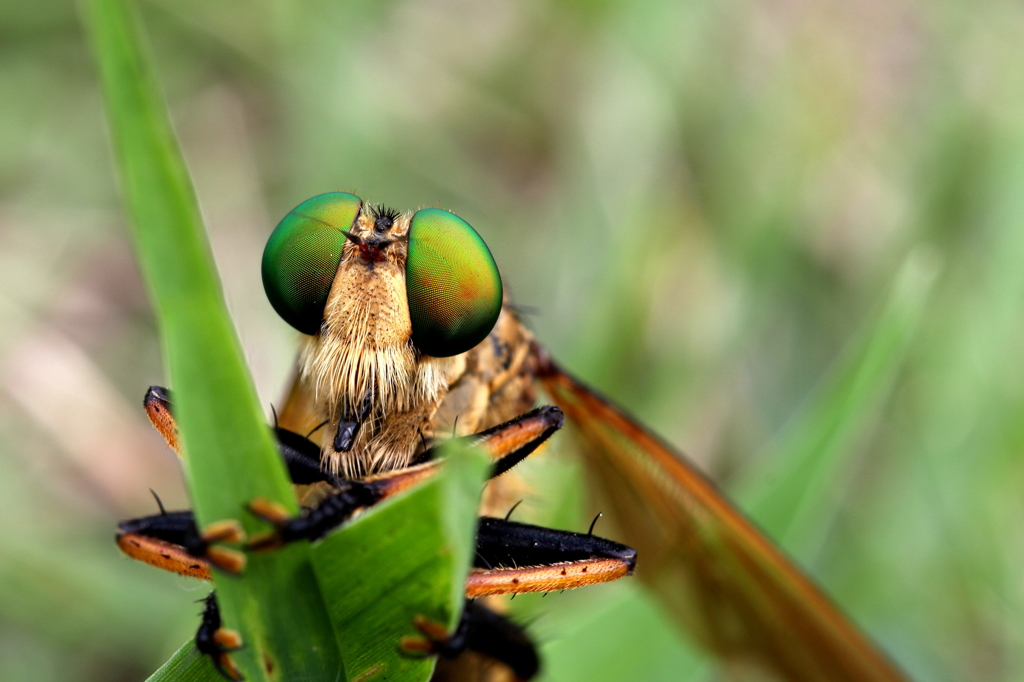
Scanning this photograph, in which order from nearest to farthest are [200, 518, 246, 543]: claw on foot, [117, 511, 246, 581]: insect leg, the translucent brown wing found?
[200, 518, 246, 543]: claw on foot
[117, 511, 246, 581]: insect leg
the translucent brown wing

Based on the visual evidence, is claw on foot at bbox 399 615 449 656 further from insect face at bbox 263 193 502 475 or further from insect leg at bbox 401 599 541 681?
insect leg at bbox 401 599 541 681

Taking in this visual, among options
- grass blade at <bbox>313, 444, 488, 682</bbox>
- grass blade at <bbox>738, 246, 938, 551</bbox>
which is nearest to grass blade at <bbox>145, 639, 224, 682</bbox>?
grass blade at <bbox>313, 444, 488, 682</bbox>

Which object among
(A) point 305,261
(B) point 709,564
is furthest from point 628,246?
(A) point 305,261

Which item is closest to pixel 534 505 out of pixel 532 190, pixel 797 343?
pixel 797 343

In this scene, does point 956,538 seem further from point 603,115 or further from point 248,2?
point 248,2

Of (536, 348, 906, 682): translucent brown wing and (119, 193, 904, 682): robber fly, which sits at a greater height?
(119, 193, 904, 682): robber fly

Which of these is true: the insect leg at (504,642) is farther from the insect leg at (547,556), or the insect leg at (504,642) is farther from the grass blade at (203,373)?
the grass blade at (203,373)
